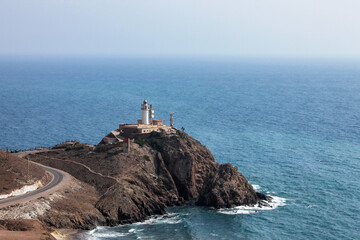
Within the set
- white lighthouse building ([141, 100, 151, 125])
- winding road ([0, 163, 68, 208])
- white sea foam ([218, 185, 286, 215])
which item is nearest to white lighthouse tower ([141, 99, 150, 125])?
white lighthouse building ([141, 100, 151, 125])

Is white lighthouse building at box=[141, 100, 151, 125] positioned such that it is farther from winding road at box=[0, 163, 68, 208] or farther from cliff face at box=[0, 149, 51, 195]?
cliff face at box=[0, 149, 51, 195]

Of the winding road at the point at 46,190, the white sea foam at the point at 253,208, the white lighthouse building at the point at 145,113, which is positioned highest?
the white lighthouse building at the point at 145,113

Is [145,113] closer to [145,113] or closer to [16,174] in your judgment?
[145,113]

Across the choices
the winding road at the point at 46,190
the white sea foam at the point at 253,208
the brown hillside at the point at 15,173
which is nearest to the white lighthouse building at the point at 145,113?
the winding road at the point at 46,190

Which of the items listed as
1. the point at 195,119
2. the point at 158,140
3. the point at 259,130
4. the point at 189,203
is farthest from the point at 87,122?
the point at 189,203

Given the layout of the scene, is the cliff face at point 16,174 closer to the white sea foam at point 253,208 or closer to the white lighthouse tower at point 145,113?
the white lighthouse tower at point 145,113

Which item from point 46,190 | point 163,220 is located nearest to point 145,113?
point 163,220

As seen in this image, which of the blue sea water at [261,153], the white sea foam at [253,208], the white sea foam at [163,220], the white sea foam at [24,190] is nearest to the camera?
the white sea foam at [24,190]

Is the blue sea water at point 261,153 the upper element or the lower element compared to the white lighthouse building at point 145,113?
lower

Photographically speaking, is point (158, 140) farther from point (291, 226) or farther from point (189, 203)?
point (291, 226)
